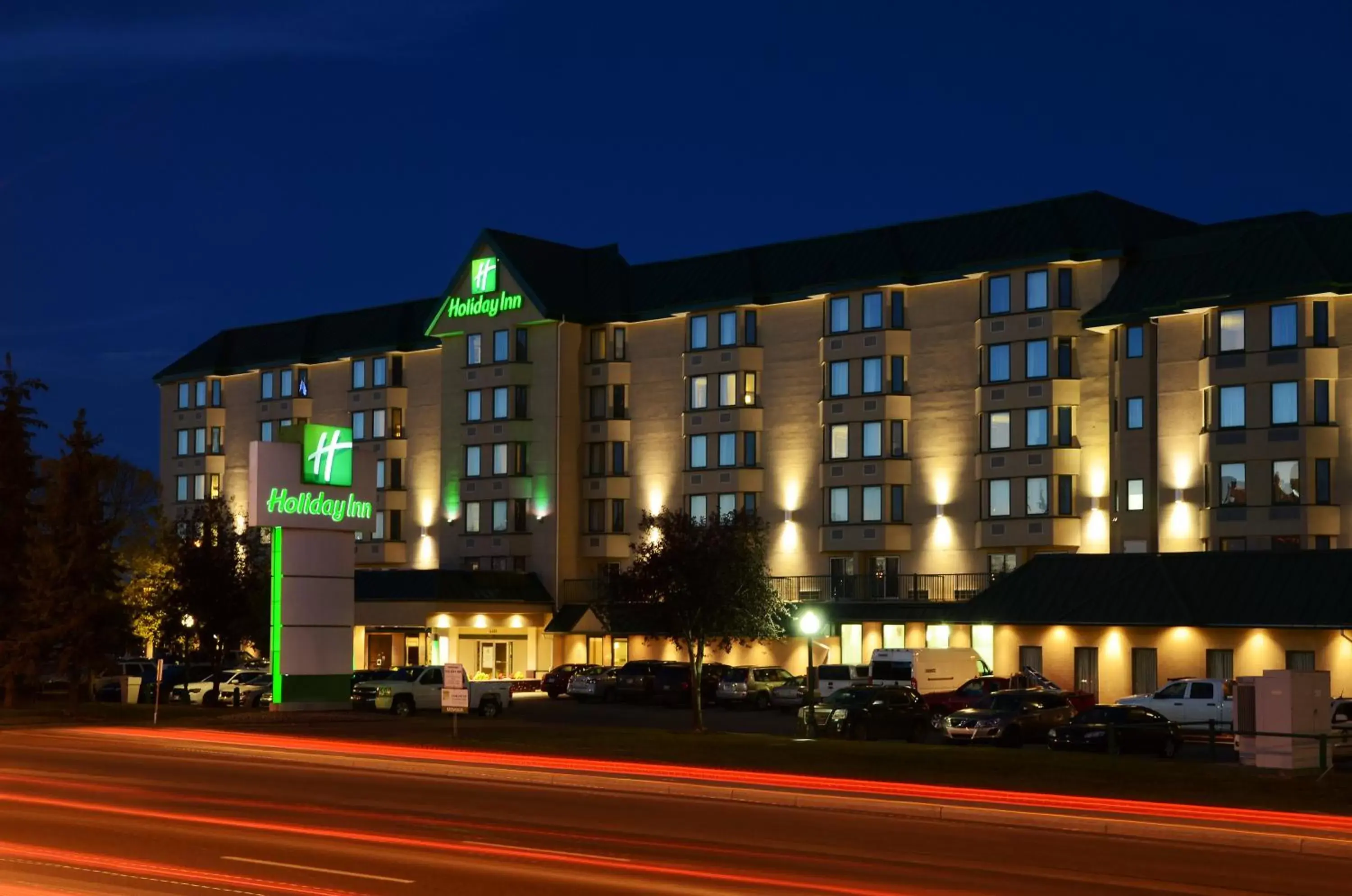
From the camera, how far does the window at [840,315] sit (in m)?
74.5

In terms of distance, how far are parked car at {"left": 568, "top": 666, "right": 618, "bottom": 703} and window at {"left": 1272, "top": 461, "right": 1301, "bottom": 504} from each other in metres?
25.6

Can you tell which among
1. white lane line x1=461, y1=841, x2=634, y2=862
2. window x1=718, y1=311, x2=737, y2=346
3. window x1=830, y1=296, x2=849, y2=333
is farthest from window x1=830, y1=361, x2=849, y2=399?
white lane line x1=461, y1=841, x2=634, y2=862

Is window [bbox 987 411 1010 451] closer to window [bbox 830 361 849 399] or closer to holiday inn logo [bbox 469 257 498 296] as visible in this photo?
window [bbox 830 361 849 399]

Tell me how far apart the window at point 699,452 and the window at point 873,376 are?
30.0 feet

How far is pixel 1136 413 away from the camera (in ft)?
212

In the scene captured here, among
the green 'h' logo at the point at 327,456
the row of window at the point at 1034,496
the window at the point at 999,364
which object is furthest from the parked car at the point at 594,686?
the window at the point at 999,364

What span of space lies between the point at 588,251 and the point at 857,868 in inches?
2746

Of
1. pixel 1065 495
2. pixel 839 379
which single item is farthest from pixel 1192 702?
pixel 839 379

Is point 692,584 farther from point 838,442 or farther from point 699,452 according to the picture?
point 699,452

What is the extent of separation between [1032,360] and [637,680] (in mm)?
20253

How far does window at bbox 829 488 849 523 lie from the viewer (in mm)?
74250

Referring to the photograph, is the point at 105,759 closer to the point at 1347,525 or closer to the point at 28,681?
the point at 28,681

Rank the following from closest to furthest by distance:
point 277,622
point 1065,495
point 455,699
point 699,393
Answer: point 455,699, point 277,622, point 1065,495, point 699,393

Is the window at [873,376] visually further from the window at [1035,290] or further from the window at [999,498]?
the window at [1035,290]
